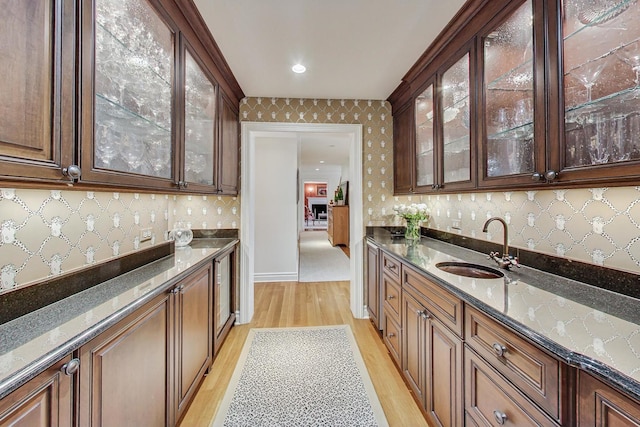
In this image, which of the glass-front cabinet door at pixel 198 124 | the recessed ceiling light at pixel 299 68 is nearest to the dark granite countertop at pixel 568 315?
the glass-front cabinet door at pixel 198 124

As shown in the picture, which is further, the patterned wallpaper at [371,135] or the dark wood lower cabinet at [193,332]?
the patterned wallpaper at [371,135]

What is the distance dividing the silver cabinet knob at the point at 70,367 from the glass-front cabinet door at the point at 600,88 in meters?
1.84

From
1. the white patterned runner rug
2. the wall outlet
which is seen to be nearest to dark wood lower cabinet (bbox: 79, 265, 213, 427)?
the white patterned runner rug

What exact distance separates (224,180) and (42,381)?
1.99m

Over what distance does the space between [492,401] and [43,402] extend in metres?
1.50

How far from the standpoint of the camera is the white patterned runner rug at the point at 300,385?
67.0 inches

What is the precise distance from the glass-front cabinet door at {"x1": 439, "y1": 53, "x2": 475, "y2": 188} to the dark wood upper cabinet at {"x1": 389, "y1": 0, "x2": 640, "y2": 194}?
20 millimetres

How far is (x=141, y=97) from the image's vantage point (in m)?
1.31

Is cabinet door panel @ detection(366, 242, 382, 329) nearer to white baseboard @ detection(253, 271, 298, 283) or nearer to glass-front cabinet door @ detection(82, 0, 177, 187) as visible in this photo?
white baseboard @ detection(253, 271, 298, 283)

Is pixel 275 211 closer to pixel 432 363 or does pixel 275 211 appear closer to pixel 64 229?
pixel 64 229

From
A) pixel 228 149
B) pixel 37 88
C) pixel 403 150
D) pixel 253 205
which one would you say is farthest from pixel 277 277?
pixel 37 88

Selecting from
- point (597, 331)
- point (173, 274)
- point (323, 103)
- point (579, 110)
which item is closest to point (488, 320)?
point (597, 331)

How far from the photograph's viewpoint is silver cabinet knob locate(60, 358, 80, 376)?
793 mm

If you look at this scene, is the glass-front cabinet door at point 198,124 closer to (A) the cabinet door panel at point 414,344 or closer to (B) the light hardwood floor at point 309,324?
(B) the light hardwood floor at point 309,324
